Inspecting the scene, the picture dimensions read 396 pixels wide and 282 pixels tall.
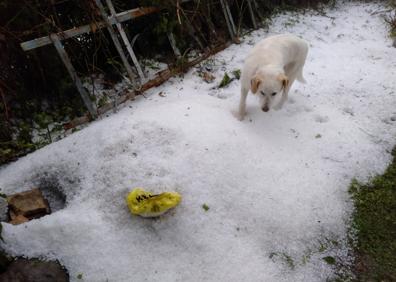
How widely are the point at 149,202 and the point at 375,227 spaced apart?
6.71ft

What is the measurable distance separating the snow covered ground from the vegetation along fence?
1.32ft

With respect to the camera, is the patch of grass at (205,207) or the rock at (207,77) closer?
the patch of grass at (205,207)

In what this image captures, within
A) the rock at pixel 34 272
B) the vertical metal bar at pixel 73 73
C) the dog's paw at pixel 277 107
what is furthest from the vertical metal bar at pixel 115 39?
the rock at pixel 34 272

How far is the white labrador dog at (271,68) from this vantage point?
10.7ft

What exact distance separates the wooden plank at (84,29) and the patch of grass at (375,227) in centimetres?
342

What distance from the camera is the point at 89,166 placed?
2.97 meters

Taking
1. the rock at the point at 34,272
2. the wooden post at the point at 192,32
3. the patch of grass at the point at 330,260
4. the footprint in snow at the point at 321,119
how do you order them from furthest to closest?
the wooden post at the point at 192,32 < the footprint in snow at the point at 321,119 < the patch of grass at the point at 330,260 < the rock at the point at 34,272

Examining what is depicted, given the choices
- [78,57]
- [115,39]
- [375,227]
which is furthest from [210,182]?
[78,57]

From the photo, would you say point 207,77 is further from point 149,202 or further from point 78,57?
point 149,202

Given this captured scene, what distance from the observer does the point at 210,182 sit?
115 inches

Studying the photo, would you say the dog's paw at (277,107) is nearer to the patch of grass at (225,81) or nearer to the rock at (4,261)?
the patch of grass at (225,81)

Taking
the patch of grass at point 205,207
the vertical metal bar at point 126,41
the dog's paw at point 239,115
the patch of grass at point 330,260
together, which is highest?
the vertical metal bar at point 126,41

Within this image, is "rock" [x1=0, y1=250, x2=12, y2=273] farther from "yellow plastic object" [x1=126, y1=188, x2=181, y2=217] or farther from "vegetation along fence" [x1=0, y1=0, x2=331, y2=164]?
"vegetation along fence" [x1=0, y1=0, x2=331, y2=164]

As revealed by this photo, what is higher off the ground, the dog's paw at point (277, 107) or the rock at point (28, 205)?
the rock at point (28, 205)
